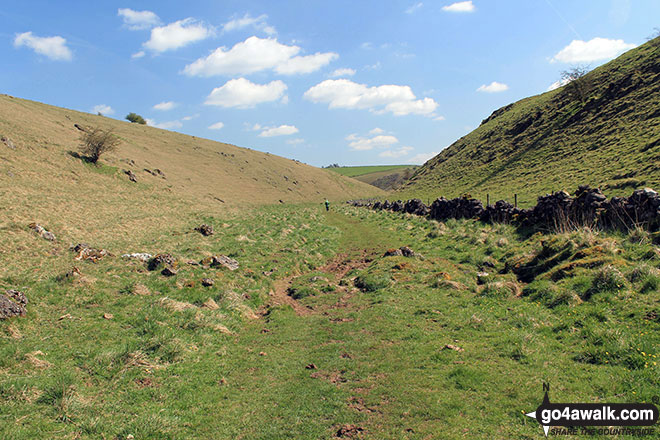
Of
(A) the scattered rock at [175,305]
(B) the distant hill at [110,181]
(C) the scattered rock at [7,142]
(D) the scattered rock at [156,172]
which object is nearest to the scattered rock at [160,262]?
(A) the scattered rock at [175,305]

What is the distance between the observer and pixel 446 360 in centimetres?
848

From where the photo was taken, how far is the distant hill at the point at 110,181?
22562 millimetres

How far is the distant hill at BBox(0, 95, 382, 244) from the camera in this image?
22562 millimetres

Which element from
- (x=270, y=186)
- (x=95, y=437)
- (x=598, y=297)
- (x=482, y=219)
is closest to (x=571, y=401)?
(x=598, y=297)

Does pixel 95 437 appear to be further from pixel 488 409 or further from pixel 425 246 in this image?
pixel 425 246

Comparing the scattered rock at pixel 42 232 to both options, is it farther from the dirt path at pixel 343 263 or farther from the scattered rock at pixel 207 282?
the dirt path at pixel 343 263

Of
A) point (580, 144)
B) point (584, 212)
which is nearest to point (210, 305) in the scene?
point (584, 212)

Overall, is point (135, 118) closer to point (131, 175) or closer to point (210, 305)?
point (131, 175)

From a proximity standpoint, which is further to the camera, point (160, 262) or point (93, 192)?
point (93, 192)

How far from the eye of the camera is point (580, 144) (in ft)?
160

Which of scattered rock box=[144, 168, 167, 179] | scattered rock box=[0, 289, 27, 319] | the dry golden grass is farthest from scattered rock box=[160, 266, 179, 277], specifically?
scattered rock box=[144, 168, 167, 179]

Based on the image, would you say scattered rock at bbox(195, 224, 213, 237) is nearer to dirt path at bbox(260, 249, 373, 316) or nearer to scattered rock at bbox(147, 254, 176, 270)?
scattered rock at bbox(147, 254, 176, 270)

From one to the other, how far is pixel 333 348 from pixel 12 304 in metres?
9.62

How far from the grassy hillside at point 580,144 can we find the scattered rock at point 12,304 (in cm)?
3402
